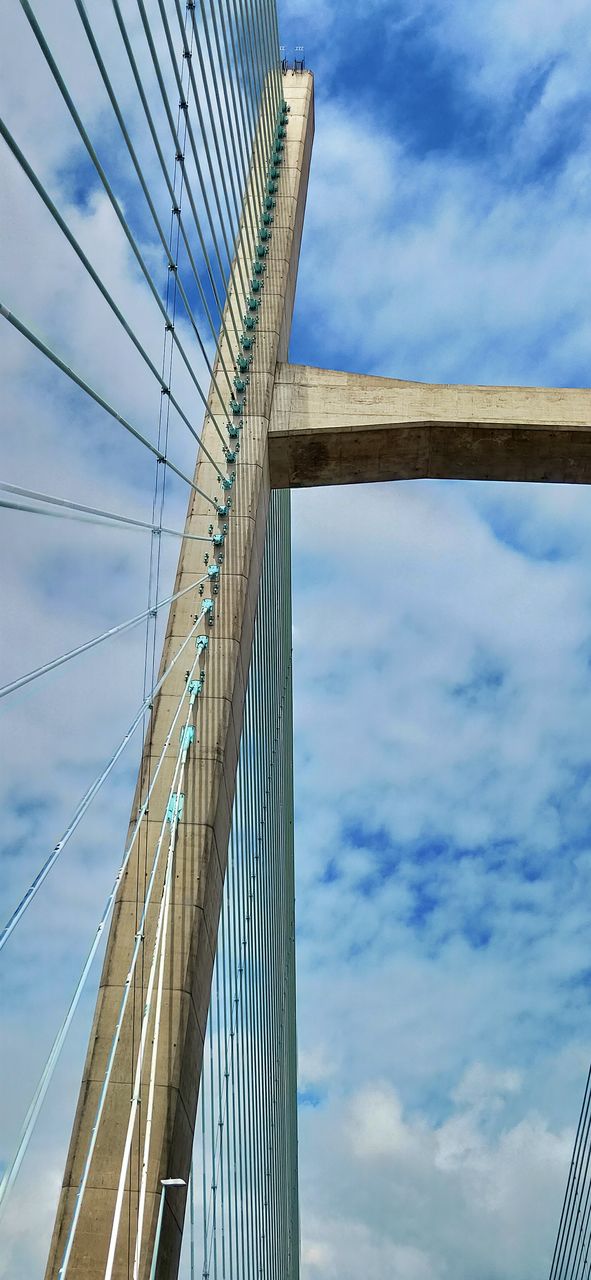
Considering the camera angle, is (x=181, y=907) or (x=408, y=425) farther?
(x=408, y=425)

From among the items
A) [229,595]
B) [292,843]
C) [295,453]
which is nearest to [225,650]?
[229,595]

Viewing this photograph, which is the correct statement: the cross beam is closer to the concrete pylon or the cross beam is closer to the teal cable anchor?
the concrete pylon

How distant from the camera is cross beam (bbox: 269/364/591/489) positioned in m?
15.9

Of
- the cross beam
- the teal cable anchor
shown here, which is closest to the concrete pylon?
the teal cable anchor

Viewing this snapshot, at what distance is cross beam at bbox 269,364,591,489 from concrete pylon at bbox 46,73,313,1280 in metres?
0.45

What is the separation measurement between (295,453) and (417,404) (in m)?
1.63

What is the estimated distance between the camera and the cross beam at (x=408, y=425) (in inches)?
626

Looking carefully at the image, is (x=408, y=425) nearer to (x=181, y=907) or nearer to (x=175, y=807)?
(x=175, y=807)

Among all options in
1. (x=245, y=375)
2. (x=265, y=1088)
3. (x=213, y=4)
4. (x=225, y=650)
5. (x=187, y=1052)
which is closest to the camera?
(x=187, y=1052)

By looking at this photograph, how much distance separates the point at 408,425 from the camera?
15859mm

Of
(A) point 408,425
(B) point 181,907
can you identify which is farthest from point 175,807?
(A) point 408,425

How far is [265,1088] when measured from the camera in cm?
2427

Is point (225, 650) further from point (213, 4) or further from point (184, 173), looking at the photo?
point (213, 4)

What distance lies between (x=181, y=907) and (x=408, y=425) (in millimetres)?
7227
